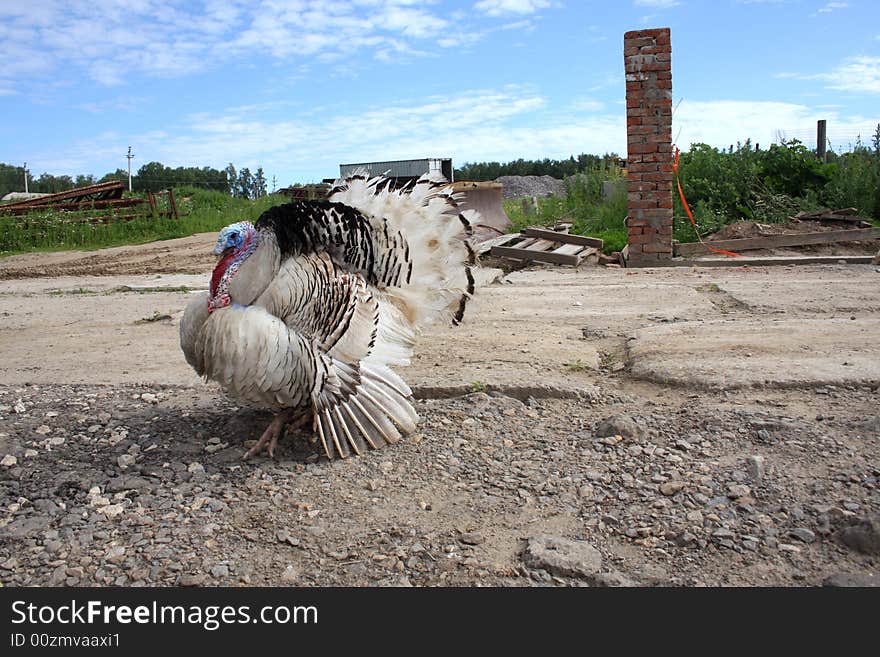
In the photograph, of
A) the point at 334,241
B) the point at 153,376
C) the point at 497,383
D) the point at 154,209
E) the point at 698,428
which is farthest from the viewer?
the point at 154,209

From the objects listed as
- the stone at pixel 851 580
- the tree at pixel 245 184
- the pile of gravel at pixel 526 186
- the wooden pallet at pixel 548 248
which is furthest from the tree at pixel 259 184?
the stone at pixel 851 580

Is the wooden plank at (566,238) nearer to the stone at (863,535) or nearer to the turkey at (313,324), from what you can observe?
the turkey at (313,324)

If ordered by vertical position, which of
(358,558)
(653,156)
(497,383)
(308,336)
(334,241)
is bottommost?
(358,558)

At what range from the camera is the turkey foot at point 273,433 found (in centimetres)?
388

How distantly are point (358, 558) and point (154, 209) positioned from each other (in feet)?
61.3

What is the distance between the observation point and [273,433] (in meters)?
3.97

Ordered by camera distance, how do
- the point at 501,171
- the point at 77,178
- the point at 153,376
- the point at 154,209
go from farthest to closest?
1. the point at 77,178
2. the point at 501,171
3. the point at 154,209
4. the point at 153,376

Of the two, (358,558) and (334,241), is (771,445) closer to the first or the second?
(358,558)

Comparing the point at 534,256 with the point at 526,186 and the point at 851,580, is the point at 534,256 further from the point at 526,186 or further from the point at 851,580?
the point at 526,186

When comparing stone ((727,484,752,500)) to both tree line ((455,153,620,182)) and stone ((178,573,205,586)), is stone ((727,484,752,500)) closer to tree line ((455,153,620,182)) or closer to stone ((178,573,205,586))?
stone ((178,573,205,586))

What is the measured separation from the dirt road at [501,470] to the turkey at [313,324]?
0.75 ft

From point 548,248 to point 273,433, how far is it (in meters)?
7.50

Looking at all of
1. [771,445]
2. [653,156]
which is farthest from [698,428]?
[653,156]

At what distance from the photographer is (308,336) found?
379cm
